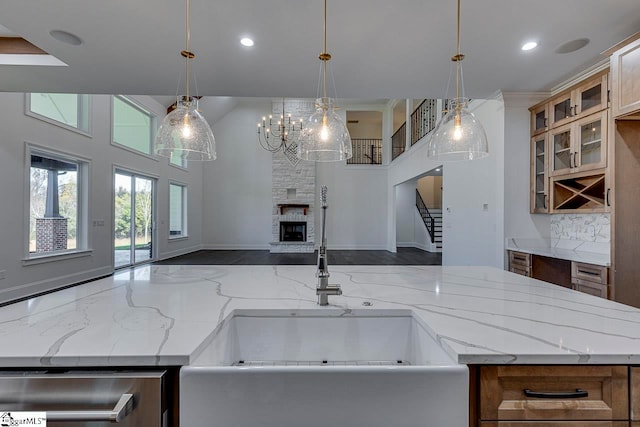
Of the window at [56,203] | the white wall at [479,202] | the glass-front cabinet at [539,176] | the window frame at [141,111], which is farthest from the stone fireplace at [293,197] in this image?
the glass-front cabinet at [539,176]

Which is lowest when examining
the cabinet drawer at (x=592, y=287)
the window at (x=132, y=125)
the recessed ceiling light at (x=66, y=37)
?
the cabinet drawer at (x=592, y=287)

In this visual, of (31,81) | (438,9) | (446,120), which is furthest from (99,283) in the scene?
(31,81)

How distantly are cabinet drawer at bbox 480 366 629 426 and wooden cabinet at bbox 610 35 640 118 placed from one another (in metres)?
2.45

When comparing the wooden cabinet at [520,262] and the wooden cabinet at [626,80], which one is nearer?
the wooden cabinet at [626,80]

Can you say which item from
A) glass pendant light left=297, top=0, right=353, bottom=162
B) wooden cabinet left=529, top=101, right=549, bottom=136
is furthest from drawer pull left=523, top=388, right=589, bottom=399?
wooden cabinet left=529, top=101, right=549, bottom=136

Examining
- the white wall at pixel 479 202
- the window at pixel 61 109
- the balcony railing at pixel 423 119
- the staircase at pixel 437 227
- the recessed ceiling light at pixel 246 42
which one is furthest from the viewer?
the staircase at pixel 437 227

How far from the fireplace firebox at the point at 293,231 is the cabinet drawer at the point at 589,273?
719 cm

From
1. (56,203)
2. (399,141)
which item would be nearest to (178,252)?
(56,203)

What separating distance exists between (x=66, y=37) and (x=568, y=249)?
560 cm

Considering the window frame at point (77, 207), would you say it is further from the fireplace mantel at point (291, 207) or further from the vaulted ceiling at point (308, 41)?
the fireplace mantel at point (291, 207)

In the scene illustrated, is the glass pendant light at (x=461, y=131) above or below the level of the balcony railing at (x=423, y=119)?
below

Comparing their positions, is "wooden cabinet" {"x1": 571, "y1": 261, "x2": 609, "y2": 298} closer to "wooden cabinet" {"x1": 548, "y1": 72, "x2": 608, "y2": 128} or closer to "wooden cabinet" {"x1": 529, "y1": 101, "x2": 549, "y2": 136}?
"wooden cabinet" {"x1": 548, "y1": 72, "x2": 608, "y2": 128}

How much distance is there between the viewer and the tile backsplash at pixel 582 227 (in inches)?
124

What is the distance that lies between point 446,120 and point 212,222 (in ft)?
30.3
